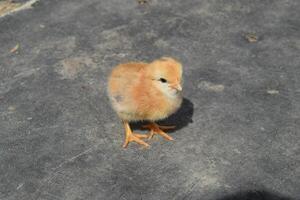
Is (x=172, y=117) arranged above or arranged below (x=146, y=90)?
below

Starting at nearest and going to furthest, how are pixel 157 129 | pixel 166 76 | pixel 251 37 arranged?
pixel 166 76, pixel 157 129, pixel 251 37

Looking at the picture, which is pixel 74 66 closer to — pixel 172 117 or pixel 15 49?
pixel 15 49

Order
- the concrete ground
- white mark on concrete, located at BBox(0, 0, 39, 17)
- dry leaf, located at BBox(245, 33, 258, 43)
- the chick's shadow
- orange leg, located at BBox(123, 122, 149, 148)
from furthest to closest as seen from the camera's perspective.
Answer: white mark on concrete, located at BBox(0, 0, 39, 17), dry leaf, located at BBox(245, 33, 258, 43), the chick's shadow, orange leg, located at BBox(123, 122, 149, 148), the concrete ground

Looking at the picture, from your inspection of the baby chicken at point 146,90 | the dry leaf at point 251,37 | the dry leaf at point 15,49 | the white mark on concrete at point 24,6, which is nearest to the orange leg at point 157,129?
the baby chicken at point 146,90

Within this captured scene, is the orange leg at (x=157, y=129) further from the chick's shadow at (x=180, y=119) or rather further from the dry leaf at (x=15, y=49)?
the dry leaf at (x=15, y=49)

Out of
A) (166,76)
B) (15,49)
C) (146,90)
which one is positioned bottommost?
(15,49)

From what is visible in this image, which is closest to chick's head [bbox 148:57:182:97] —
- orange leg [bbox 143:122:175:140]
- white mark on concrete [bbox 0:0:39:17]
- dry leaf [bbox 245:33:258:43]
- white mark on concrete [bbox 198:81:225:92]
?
orange leg [bbox 143:122:175:140]

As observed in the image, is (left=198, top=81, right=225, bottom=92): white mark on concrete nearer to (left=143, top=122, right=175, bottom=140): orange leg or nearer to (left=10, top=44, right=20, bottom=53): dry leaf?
(left=143, top=122, right=175, bottom=140): orange leg

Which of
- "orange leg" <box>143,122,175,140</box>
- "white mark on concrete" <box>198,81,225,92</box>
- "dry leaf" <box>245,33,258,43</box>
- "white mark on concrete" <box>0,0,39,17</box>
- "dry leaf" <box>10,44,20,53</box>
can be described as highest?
"white mark on concrete" <box>0,0,39,17</box>

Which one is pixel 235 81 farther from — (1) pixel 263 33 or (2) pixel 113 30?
(2) pixel 113 30

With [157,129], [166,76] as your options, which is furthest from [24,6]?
[166,76]
